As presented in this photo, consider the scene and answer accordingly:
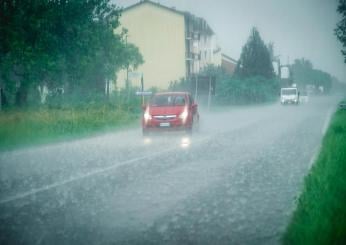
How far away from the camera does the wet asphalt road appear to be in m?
5.67

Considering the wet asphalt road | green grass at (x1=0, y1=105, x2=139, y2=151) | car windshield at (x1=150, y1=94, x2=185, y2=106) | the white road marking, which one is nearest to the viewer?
the wet asphalt road

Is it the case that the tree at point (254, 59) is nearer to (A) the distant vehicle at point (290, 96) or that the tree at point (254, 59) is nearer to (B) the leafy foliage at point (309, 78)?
(A) the distant vehicle at point (290, 96)

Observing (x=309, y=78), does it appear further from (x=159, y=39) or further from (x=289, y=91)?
(x=159, y=39)

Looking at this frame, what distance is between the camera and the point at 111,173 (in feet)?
33.1

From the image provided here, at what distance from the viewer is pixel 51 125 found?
67.6 ft

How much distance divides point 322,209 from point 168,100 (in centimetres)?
1470

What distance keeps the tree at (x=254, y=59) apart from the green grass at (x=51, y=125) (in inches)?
1925

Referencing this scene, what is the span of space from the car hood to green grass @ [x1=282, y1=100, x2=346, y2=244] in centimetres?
963

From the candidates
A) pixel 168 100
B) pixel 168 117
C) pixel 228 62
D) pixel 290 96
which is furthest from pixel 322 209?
pixel 228 62

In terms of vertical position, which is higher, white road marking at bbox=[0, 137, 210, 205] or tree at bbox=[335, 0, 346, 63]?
tree at bbox=[335, 0, 346, 63]

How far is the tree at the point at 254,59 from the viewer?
71.8 meters

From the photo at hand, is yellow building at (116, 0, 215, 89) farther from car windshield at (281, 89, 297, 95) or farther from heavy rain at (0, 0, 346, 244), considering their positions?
heavy rain at (0, 0, 346, 244)

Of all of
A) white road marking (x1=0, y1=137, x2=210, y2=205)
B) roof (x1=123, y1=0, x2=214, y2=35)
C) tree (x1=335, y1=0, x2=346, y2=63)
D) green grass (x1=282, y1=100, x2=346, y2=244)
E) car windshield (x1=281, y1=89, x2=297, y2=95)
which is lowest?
white road marking (x1=0, y1=137, x2=210, y2=205)

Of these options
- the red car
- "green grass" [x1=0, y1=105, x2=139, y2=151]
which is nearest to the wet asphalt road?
"green grass" [x1=0, y1=105, x2=139, y2=151]
